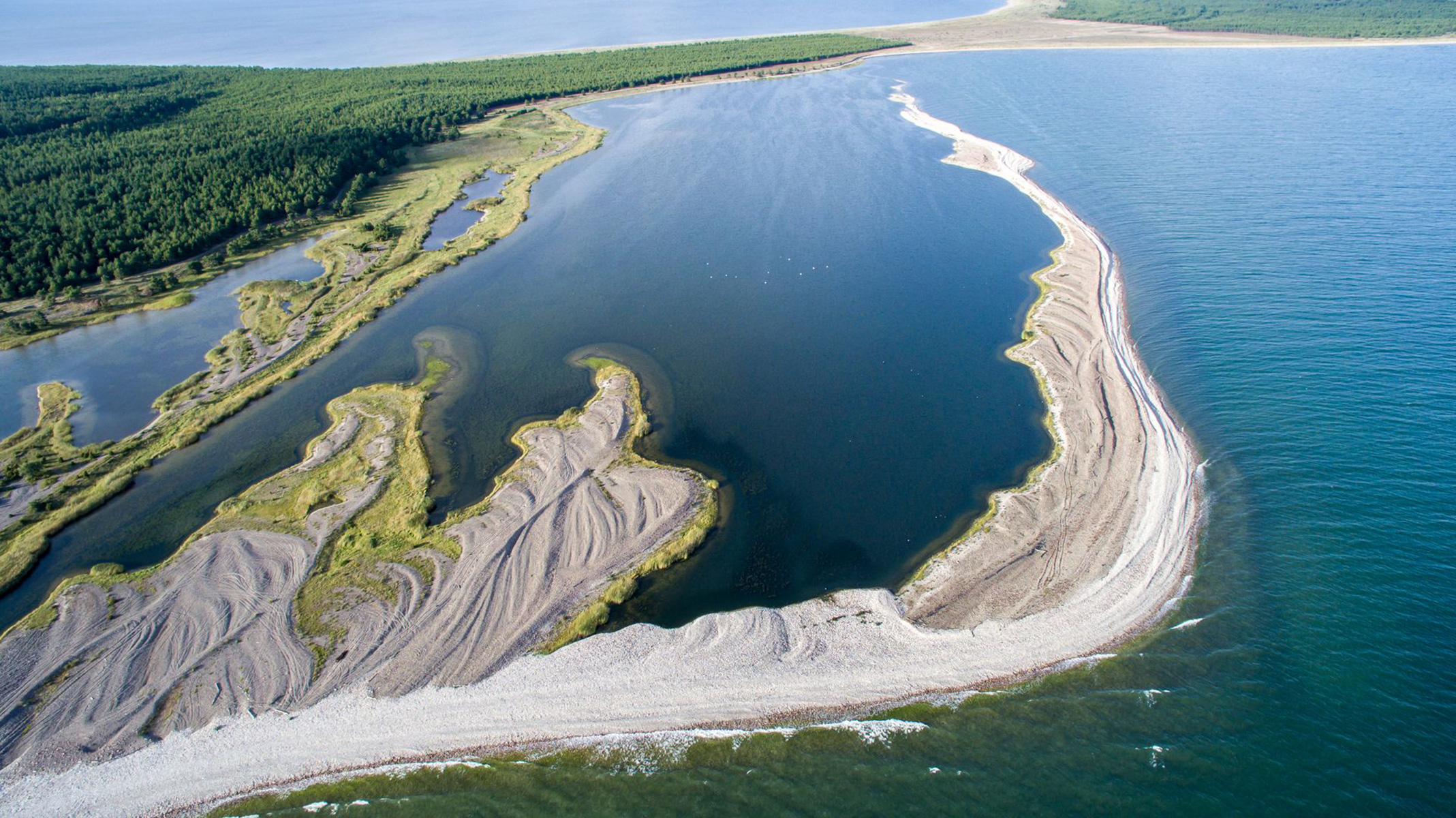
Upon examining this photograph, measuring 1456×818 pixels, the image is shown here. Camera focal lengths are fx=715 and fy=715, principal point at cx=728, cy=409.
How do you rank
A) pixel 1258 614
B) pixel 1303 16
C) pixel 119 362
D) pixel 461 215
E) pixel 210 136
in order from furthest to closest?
pixel 1303 16 < pixel 210 136 < pixel 461 215 < pixel 119 362 < pixel 1258 614

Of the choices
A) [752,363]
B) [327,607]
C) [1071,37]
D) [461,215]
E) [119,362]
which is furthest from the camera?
[1071,37]

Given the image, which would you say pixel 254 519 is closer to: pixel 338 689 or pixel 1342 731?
pixel 338 689

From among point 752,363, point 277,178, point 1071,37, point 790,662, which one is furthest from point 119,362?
point 1071,37

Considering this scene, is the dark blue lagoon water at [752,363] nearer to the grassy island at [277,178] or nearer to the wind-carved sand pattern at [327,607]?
the wind-carved sand pattern at [327,607]

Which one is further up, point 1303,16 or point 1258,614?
point 1303,16

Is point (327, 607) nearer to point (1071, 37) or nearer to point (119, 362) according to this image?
point (119, 362)

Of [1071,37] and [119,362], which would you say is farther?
[1071,37]

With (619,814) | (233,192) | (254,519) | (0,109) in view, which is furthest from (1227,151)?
(0,109)

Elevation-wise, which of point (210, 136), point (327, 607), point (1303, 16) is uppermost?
point (1303, 16)

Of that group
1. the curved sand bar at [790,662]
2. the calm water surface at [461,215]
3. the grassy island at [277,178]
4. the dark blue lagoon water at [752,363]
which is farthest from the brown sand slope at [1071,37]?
→ the curved sand bar at [790,662]
